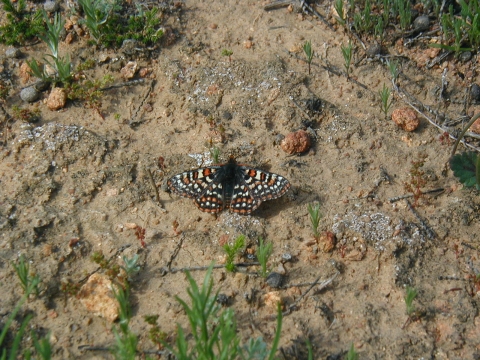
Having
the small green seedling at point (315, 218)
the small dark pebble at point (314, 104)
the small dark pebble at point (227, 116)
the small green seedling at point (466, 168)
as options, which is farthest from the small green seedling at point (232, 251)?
the small green seedling at point (466, 168)

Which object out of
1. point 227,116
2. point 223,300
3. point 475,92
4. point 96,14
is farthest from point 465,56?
point 96,14

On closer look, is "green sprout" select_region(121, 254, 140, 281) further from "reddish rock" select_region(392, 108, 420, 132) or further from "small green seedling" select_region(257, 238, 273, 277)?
"reddish rock" select_region(392, 108, 420, 132)

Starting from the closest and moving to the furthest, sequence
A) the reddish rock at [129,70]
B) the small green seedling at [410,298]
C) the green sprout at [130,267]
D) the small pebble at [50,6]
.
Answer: the small green seedling at [410,298], the green sprout at [130,267], the reddish rock at [129,70], the small pebble at [50,6]

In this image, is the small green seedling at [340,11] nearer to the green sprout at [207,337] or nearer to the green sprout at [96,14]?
the green sprout at [96,14]

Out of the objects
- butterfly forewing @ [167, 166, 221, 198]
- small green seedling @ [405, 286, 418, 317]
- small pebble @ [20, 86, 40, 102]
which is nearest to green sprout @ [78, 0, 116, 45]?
small pebble @ [20, 86, 40, 102]

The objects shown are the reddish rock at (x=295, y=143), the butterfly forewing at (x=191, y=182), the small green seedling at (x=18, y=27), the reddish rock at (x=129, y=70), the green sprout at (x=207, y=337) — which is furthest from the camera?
the small green seedling at (x=18, y=27)

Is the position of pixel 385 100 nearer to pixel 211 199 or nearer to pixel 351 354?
pixel 211 199
